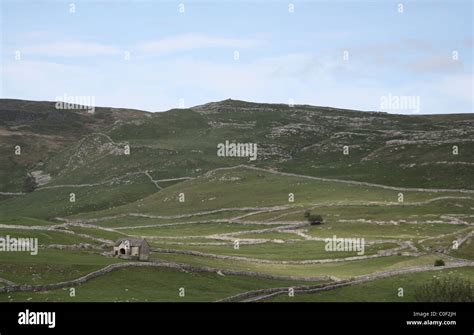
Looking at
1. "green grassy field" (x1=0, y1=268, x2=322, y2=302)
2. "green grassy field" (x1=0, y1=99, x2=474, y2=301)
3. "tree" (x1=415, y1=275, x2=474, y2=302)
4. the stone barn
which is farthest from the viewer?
the stone barn

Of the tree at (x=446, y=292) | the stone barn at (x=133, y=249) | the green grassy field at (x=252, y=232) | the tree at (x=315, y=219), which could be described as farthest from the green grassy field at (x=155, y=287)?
the tree at (x=315, y=219)

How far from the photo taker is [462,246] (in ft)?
350

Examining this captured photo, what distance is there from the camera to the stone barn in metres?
85.6

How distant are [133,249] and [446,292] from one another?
3529 centimetres

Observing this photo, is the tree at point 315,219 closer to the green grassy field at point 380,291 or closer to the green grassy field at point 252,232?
the green grassy field at point 252,232

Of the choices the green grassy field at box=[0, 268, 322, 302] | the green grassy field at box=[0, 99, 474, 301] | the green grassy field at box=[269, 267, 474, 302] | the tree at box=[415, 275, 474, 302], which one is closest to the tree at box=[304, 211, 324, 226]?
the green grassy field at box=[0, 99, 474, 301]

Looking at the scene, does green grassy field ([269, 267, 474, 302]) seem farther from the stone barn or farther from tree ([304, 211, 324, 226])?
tree ([304, 211, 324, 226])

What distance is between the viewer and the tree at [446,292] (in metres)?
73.9

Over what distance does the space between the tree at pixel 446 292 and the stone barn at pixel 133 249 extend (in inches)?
1224

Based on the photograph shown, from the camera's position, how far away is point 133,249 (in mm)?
86000

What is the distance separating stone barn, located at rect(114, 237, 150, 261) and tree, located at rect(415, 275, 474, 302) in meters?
31.1
